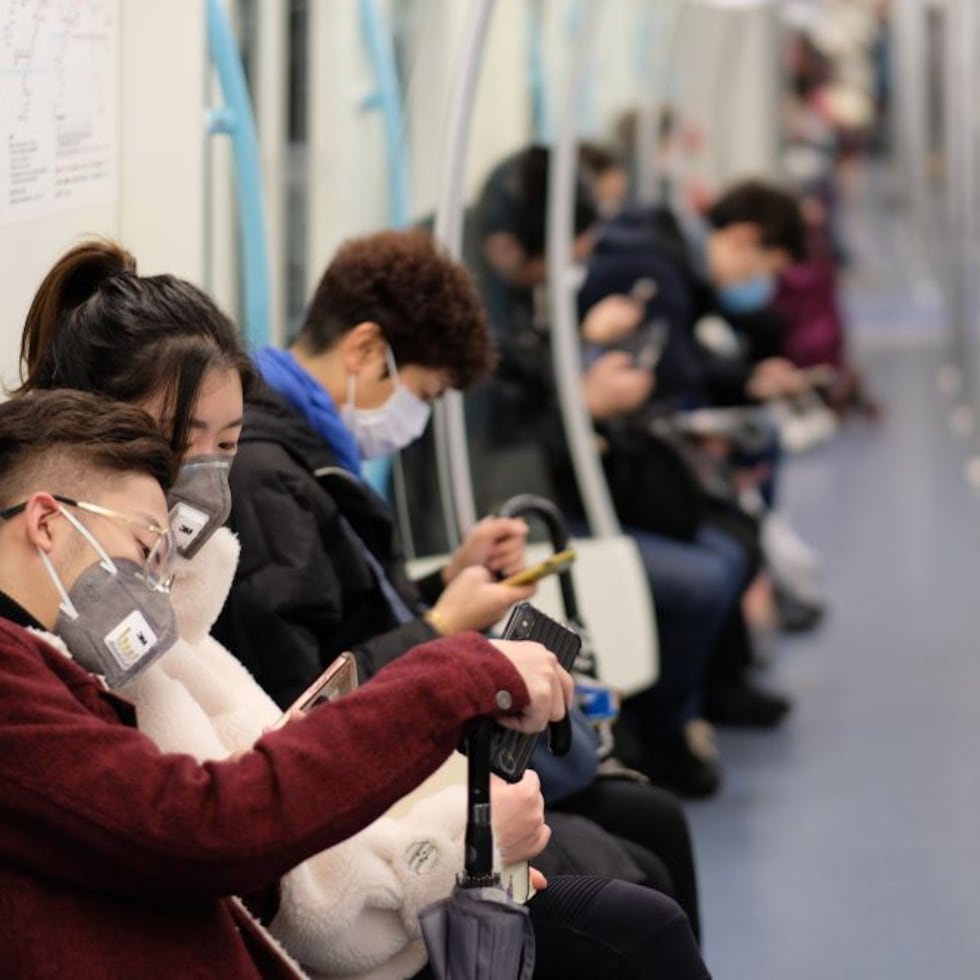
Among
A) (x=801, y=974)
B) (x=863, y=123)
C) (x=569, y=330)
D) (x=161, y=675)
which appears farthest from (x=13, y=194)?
(x=863, y=123)

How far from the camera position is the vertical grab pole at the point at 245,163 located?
3.35 meters

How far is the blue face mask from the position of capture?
284 inches

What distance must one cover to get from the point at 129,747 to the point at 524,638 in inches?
24.3

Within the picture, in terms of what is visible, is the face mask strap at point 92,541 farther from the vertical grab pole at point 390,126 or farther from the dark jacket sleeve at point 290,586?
the vertical grab pole at point 390,126

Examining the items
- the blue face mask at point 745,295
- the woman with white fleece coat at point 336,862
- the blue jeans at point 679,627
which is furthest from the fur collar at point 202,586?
the blue face mask at point 745,295

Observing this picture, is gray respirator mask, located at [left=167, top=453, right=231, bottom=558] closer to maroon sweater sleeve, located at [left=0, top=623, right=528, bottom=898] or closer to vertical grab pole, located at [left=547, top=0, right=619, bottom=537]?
maroon sweater sleeve, located at [left=0, top=623, right=528, bottom=898]

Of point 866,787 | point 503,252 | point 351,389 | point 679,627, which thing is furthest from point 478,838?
point 503,252

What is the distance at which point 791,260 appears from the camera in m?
7.11

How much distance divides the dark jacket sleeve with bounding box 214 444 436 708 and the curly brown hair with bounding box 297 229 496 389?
38 centimetres

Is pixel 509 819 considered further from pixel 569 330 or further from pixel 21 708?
pixel 569 330

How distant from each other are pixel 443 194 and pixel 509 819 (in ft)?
7.74

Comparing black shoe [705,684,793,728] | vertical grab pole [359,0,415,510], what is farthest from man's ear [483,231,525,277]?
black shoe [705,684,793,728]

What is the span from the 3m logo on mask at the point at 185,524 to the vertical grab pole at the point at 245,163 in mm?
951

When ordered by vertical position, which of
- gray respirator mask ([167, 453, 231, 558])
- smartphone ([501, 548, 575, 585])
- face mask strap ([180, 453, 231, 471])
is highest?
face mask strap ([180, 453, 231, 471])
